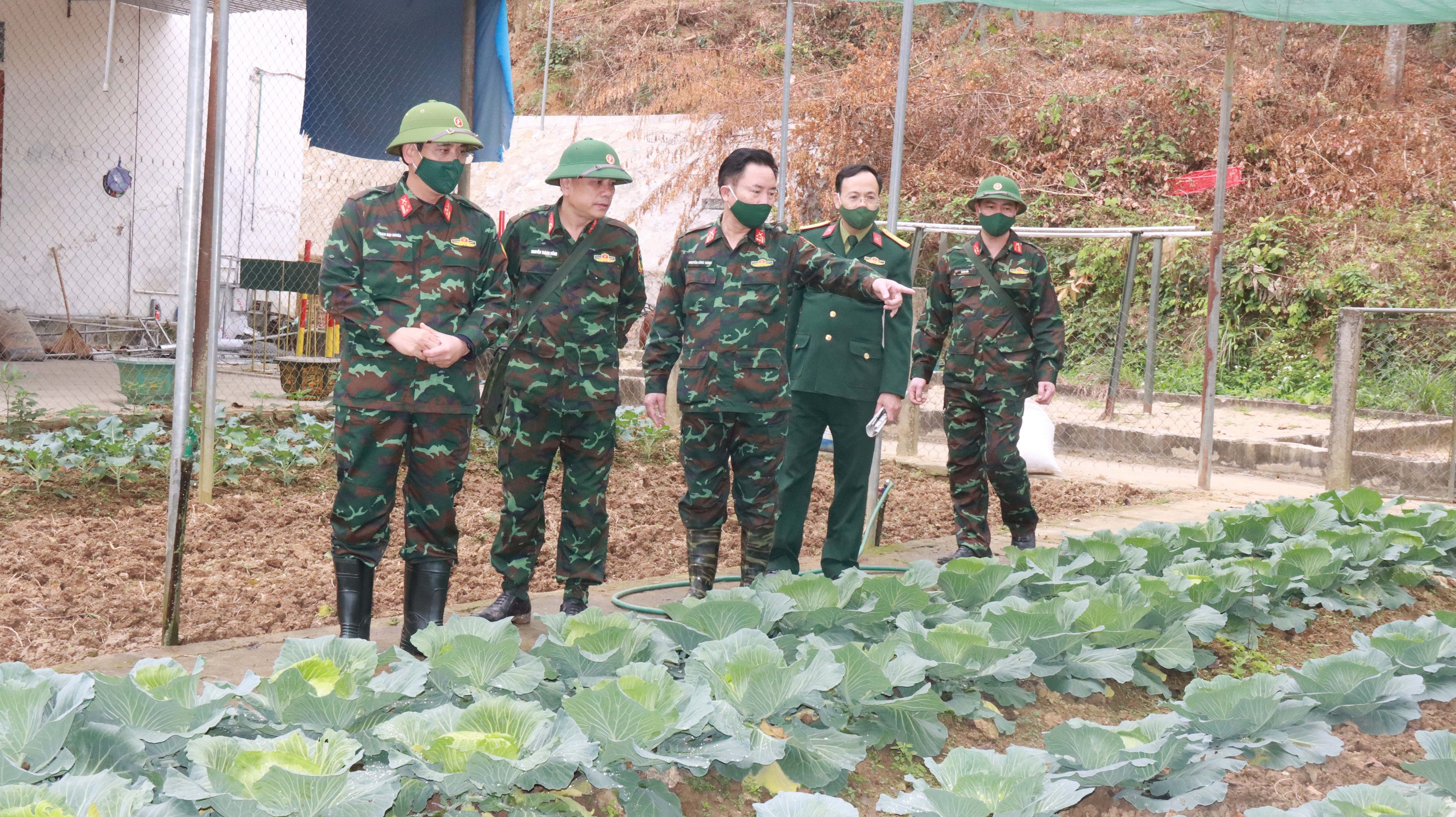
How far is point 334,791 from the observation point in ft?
6.33

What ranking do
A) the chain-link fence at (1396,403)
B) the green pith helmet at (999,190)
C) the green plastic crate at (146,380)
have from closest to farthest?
the green pith helmet at (999,190)
the green plastic crate at (146,380)
the chain-link fence at (1396,403)

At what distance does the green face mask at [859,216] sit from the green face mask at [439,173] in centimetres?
160

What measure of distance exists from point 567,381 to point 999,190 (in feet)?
7.83

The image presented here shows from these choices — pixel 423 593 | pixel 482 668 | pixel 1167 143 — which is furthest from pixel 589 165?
pixel 1167 143

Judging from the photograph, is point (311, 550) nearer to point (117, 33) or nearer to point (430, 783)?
point (430, 783)

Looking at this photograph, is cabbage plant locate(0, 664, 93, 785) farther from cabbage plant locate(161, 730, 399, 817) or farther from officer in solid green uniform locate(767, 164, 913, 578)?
officer in solid green uniform locate(767, 164, 913, 578)

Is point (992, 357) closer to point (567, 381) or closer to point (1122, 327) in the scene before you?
point (567, 381)

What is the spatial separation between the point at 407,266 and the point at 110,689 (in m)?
1.72

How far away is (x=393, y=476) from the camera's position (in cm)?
376

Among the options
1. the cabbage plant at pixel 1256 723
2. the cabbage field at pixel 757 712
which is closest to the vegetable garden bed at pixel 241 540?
the cabbage field at pixel 757 712

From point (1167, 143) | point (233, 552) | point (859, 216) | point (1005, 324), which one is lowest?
point (233, 552)

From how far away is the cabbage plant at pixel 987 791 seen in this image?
2.16 meters

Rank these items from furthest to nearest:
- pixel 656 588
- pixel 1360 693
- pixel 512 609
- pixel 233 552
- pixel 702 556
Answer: pixel 233 552, pixel 656 588, pixel 702 556, pixel 512 609, pixel 1360 693

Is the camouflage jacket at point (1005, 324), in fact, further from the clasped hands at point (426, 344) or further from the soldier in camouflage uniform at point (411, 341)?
the clasped hands at point (426, 344)
